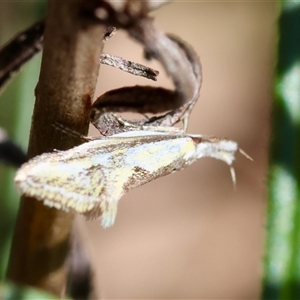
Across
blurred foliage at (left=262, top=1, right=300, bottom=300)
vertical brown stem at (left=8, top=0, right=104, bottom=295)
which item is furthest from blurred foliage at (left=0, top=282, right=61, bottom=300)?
blurred foliage at (left=262, top=1, right=300, bottom=300)

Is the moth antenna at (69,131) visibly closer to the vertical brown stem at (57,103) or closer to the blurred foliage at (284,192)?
the vertical brown stem at (57,103)

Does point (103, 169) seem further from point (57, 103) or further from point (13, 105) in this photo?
point (13, 105)

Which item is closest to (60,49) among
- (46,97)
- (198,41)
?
(46,97)

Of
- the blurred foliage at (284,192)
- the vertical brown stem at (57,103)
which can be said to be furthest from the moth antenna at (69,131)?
the blurred foliage at (284,192)

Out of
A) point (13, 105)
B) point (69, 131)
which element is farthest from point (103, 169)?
point (13, 105)

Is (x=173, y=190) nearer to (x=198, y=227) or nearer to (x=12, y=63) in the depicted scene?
(x=198, y=227)
